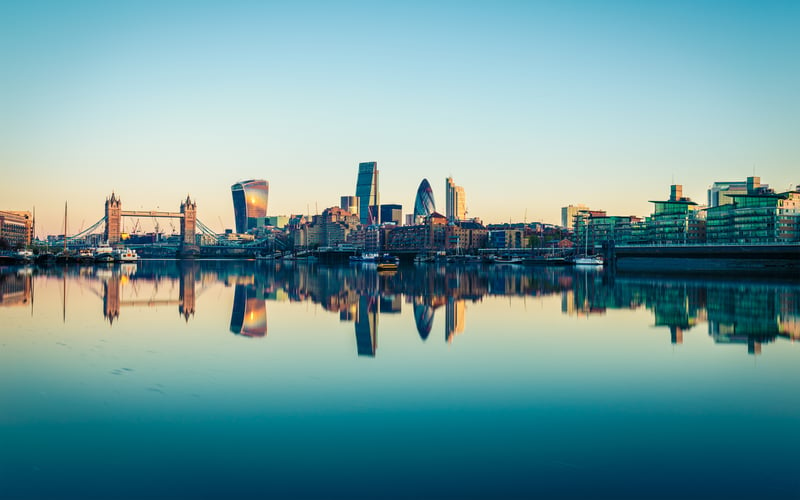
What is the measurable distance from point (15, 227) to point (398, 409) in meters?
178

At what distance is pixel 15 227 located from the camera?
6329 inches

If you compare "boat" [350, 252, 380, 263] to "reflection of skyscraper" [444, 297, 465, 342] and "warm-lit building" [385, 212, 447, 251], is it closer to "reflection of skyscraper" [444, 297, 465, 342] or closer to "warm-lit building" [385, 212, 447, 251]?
"warm-lit building" [385, 212, 447, 251]

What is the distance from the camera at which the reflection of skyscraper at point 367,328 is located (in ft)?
60.0

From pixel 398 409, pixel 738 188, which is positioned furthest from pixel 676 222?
pixel 398 409

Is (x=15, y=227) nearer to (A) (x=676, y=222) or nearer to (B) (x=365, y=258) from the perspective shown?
(B) (x=365, y=258)

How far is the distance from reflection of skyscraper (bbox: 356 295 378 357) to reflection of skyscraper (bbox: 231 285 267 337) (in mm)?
3413

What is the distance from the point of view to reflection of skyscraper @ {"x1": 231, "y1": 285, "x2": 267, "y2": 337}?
869 inches

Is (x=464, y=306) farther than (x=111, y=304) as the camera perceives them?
No

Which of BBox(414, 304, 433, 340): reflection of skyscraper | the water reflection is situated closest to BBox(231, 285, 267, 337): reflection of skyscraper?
the water reflection

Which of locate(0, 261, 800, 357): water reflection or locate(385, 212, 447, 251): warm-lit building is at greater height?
locate(385, 212, 447, 251): warm-lit building

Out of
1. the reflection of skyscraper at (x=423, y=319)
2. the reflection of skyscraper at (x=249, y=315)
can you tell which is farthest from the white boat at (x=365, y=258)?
the reflection of skyscraper at (x=423, y=319)

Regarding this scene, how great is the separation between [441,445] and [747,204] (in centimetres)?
11723

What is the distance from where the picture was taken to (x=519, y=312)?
29.4 meters

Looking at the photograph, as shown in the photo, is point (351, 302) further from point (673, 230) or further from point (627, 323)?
point (673, 230)
